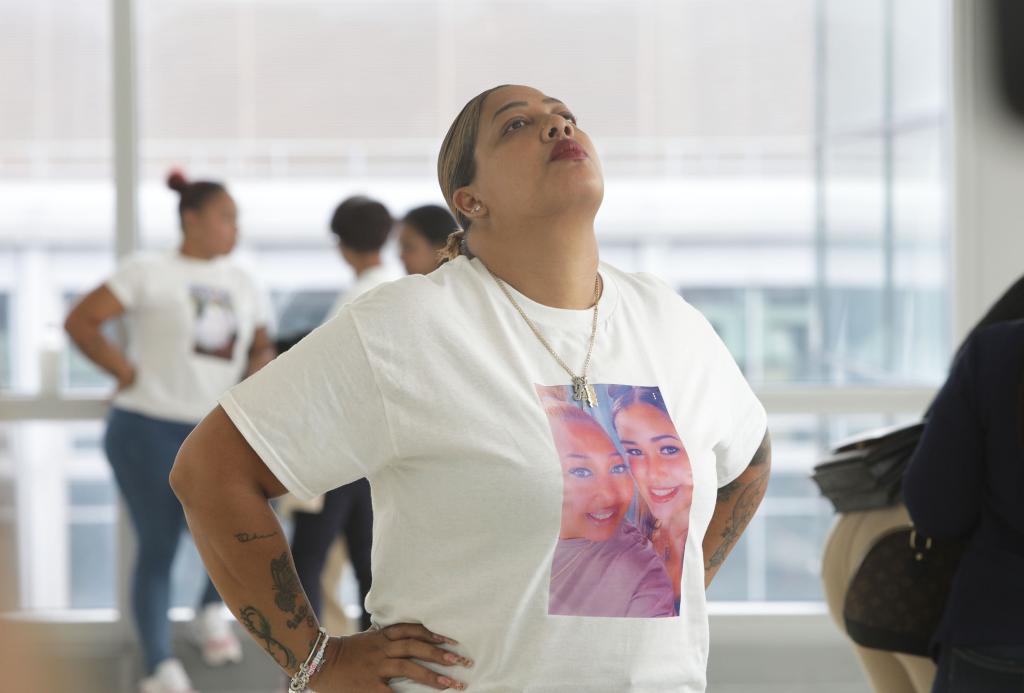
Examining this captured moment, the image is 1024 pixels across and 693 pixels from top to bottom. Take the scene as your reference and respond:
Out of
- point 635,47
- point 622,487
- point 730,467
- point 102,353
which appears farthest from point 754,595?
point 622,487

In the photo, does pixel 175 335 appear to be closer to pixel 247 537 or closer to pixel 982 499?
pixel 247 537

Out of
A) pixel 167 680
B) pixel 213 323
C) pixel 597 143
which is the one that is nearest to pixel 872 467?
pixel 597 143

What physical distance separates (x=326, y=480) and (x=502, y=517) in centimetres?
20

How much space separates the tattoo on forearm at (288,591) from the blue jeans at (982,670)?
3.45 feet

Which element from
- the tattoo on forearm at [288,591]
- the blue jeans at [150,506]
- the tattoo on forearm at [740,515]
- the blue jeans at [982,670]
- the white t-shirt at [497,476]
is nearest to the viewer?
the white t-shirt at [497,476]

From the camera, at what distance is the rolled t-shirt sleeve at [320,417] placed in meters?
1.23

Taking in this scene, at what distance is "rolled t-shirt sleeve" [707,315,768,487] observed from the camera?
1.40 m

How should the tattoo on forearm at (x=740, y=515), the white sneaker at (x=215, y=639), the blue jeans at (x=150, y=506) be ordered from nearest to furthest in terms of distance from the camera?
the tattoo on forearm at (x=740, y=515) < the blue jeans at (x=150, y=506) < the white sneaker at (x=215, y=639)

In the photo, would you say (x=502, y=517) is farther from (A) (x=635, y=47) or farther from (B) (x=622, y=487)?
(A) (x=635, y=47)

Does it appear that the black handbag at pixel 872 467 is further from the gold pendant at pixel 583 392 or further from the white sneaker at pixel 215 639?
the white sneaker at pixel 215 639

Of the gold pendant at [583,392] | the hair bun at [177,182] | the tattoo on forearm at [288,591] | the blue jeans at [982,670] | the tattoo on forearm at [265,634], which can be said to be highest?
the hair bun at [177,182]

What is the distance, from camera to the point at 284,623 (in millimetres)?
1340

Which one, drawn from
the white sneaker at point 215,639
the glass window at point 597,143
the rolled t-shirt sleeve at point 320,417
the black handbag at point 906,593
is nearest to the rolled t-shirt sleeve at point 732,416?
the rolled t-shirt sleeve at point 320,417

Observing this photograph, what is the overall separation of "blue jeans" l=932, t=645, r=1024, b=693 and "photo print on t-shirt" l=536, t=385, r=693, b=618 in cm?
78
